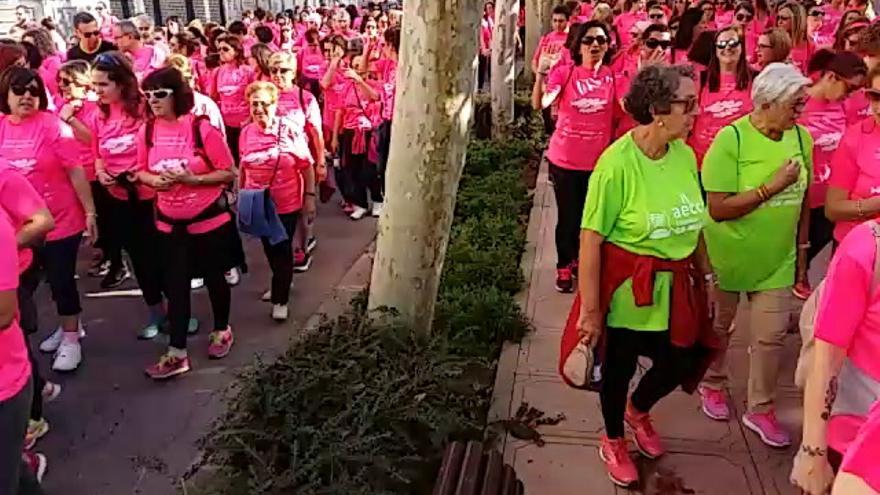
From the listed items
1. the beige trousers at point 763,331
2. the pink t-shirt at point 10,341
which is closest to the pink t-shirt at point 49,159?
the pink t-shirt at point 10,341

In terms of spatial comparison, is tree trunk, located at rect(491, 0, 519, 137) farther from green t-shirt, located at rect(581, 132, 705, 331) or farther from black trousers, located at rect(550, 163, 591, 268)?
green t-shirt, located at rect(581, 132, 705, 331)

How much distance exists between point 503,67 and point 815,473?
→ 28.2 ft

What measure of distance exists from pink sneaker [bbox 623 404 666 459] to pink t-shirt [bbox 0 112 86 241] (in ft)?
11.0

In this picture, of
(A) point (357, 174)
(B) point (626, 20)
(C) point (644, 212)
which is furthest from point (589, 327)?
(B) point (626, 20)

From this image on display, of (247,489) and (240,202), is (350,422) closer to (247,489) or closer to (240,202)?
(247,489)

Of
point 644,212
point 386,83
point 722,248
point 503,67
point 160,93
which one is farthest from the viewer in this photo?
point 503,67

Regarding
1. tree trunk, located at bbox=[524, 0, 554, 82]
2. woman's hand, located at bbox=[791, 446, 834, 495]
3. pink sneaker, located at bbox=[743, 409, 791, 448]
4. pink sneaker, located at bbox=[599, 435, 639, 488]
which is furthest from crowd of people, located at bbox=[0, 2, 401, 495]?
tree trunk, located at bbox=[524, 0, 554, 82]

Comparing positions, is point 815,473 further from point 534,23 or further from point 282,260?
point 534,23

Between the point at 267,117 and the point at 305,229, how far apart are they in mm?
1447

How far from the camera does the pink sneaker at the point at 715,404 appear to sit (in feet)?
14.2

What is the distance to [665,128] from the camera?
3.35 m

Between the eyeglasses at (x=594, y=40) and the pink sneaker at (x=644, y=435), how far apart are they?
2741 mm

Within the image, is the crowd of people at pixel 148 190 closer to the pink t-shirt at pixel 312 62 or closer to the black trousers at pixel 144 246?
the black trousers at pixel 144 246

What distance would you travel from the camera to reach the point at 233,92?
9102 mm
